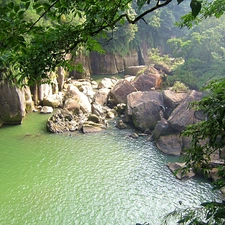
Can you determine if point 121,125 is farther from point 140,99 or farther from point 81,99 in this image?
point 81,99

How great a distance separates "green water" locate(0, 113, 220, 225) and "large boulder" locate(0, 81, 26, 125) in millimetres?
519

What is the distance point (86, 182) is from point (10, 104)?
4.39 m

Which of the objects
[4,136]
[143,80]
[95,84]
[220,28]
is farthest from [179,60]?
[4,136]

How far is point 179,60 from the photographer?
48.3 feet

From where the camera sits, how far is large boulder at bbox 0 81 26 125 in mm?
8336

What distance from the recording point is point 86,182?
5840 mm

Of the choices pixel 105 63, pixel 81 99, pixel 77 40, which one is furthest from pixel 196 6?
pixel 105 63

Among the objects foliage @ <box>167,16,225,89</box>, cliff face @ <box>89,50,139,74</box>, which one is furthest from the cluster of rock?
cliff face @ <box>89,50,139,74</box>

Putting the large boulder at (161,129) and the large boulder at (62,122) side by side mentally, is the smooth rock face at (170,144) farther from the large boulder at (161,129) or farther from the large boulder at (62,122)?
the large boulder at (62,122)

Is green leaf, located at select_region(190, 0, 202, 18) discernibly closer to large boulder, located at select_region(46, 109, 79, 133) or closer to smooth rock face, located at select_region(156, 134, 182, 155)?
smooth rock face, located at select_region(156, 134, 182, 155)

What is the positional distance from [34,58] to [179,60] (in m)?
14.4

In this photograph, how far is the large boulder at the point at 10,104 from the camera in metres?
8.34

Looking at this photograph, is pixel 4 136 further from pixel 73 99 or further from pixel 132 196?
pixel 132 196

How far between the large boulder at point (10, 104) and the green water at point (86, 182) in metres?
0.52
